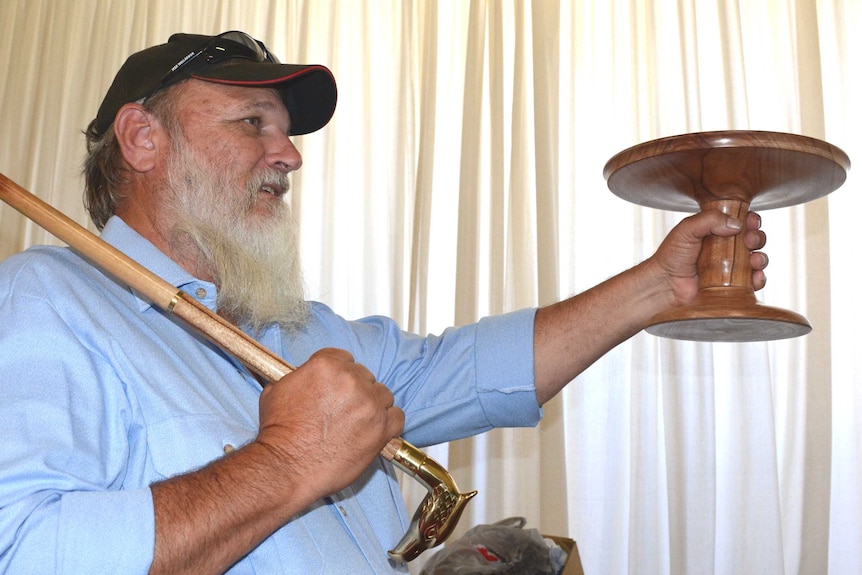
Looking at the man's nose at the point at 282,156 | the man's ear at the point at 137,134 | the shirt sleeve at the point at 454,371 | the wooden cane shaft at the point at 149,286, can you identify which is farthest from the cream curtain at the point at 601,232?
the wooden cane shaft at the point at 149,286

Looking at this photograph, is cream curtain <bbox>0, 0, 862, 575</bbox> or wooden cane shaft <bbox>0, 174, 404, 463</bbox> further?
cream curtain <bbox>0, 0, 862, 575</bbox>

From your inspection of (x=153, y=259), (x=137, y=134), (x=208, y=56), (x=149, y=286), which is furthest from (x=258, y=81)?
(x=149, y=286)

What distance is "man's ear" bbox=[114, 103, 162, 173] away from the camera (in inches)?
59.6

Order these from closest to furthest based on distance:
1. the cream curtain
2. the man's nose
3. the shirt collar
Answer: the shirt collar, the man's nose, the cream curtain

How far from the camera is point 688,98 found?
98.1 inches

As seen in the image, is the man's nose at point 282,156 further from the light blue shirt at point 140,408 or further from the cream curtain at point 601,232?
the cream curtain at point 601,232

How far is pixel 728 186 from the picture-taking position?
4.22 feet

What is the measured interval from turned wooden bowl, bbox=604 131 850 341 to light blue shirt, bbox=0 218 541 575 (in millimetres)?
314

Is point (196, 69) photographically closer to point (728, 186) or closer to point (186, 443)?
point (186, 443)

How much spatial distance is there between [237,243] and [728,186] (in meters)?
0.76

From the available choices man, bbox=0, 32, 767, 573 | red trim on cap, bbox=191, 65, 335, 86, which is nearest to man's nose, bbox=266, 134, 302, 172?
man, bbox=0, 32, 767, 573

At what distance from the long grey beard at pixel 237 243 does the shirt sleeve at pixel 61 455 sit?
37 centimetres

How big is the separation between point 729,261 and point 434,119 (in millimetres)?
1672

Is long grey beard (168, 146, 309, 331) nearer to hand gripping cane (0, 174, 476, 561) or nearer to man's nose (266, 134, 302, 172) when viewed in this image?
man's nose (266, 134, 302, 172)
